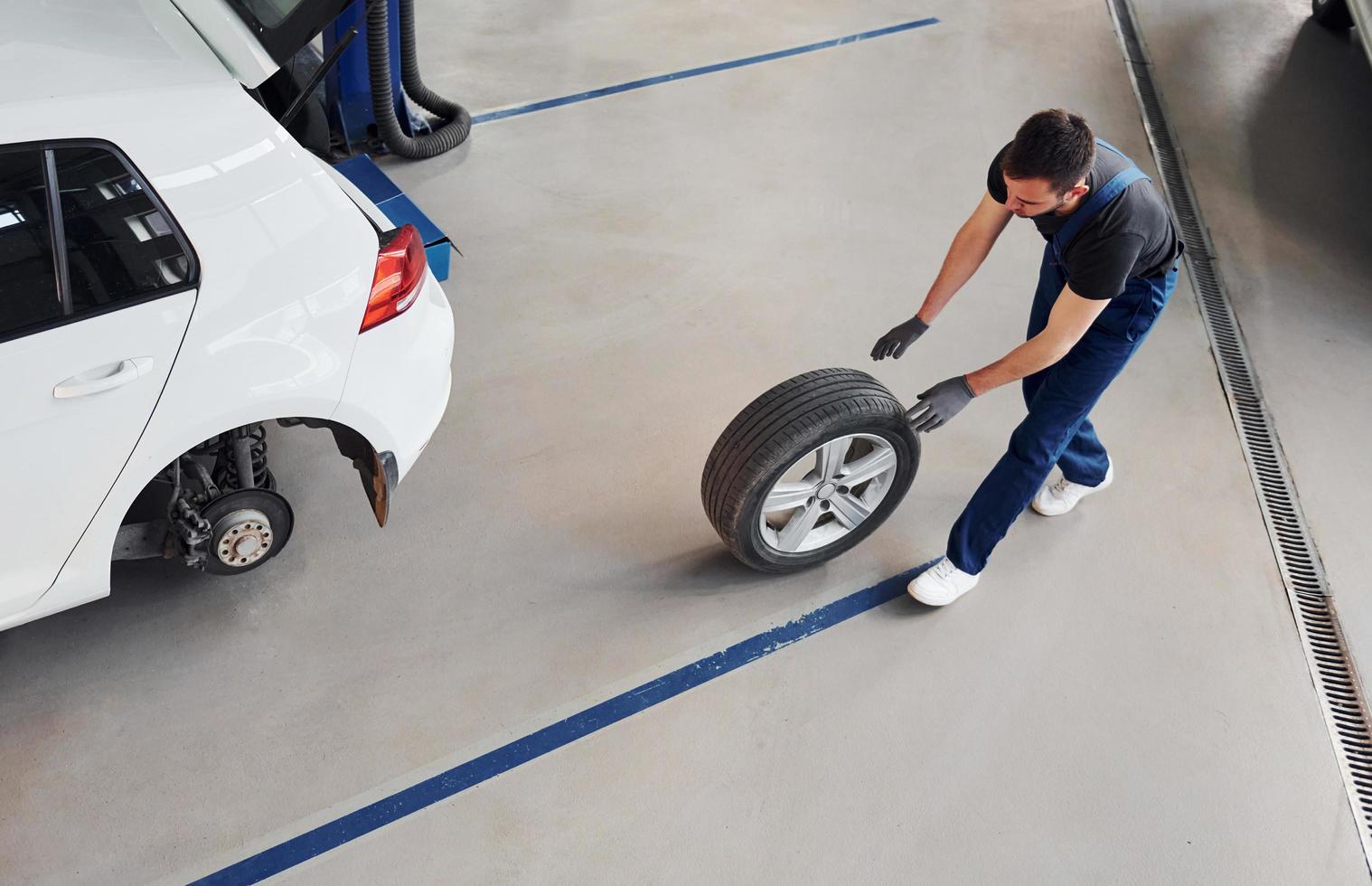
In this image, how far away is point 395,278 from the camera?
2.70 meters

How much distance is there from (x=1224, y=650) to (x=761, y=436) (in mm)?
1680

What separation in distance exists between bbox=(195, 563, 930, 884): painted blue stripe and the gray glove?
2.20 feet

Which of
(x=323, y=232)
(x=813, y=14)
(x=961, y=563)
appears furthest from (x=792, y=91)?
(x=323, y=232)

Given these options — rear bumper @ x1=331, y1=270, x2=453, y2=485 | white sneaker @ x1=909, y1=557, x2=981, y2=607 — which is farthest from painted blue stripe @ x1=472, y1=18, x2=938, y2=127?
white sneaker @ x1=909, y1=557, x2=981, y2=607

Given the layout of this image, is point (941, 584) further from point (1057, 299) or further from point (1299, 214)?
point (1299, 214)

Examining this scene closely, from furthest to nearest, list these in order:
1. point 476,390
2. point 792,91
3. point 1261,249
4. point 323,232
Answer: point 792,91, point 1261,249, point 476,390, point 323,232

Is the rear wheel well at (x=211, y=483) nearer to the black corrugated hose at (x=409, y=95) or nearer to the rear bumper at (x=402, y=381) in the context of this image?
the rear bumper at (x=402, y=381)

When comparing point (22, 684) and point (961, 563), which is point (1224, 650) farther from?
point (22, 684)

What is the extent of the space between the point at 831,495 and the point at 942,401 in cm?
46

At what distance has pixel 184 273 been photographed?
2322mm

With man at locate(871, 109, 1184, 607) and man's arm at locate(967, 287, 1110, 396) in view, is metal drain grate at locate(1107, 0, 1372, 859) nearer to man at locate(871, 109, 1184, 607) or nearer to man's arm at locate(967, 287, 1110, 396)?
man at locate(871, 109, 1184, 607)

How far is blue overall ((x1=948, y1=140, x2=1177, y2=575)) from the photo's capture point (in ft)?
9.37

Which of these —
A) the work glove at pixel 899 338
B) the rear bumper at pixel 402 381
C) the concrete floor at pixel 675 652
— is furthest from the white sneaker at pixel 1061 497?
the rear bumper at pixel 402 381

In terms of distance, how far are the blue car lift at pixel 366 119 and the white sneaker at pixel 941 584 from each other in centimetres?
225
